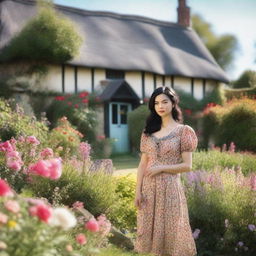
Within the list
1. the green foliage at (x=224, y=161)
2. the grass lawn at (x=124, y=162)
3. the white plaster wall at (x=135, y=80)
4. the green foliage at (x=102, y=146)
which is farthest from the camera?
the white plaster wall at (x=135, y=80)

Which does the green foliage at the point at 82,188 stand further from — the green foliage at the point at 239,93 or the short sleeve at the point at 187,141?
the green foliage at the point at 239,93

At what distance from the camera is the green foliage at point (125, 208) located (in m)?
6.64

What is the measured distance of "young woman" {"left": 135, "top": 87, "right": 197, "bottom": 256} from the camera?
4.55m

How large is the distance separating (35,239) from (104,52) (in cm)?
1886

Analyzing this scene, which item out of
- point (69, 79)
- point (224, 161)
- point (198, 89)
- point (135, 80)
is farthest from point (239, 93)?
point (224, 161)

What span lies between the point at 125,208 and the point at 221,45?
34.5 meters

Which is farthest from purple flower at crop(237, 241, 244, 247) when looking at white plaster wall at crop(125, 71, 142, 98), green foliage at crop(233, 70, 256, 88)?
green foliage at crop(233, 70, 256, 88)

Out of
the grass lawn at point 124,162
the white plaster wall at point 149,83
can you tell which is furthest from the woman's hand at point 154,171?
the white plaster wall at point 149,83

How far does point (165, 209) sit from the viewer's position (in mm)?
4605

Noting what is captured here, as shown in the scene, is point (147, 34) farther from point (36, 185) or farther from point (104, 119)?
point (36, 185)

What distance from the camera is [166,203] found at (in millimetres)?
4598

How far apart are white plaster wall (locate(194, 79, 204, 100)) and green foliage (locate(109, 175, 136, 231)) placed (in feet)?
51.7

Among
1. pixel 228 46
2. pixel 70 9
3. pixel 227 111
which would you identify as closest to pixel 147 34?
pixel 70 9

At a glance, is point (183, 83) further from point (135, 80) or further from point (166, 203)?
point (166, 203)
